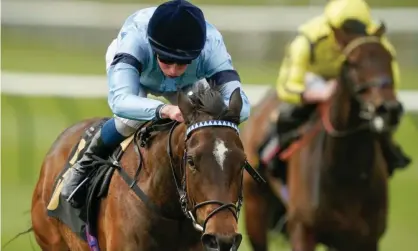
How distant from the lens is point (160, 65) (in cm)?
442

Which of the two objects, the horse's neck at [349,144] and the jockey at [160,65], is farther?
the horse's neck at [349,144]

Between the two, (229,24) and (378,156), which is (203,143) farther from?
(229,24)

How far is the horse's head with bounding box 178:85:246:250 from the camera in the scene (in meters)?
3.70

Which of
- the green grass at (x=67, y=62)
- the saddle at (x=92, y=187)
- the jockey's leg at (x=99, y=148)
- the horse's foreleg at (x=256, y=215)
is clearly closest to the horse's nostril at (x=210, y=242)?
the saddle at (x=92, y=187)

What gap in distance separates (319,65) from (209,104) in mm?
2727

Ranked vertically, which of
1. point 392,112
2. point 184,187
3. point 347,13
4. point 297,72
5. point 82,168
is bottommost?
point 297,72

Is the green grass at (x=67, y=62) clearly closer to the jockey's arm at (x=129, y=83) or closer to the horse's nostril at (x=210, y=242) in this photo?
the jockey's arm at (x=129, y=83)

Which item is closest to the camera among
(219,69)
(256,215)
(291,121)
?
(219,69)

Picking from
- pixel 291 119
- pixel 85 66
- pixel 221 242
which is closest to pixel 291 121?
pixel 291 119

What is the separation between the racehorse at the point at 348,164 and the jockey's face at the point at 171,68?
1.66m

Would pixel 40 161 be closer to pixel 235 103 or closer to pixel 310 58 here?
pixel 310 58

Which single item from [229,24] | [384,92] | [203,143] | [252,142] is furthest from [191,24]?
[229,24]

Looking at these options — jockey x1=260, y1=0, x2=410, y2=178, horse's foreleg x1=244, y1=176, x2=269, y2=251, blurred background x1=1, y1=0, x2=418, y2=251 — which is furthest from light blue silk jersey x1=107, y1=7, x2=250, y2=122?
blurred background x1=1, y1=0, x2=418, y2=251

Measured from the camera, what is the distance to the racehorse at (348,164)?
19.3 feet
